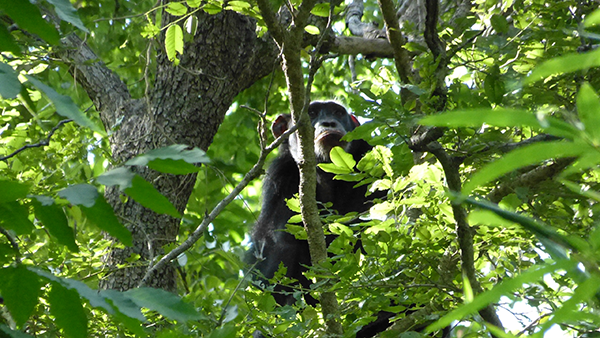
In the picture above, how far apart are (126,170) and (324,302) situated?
3.95 feet

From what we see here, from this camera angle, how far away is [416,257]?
175 cm

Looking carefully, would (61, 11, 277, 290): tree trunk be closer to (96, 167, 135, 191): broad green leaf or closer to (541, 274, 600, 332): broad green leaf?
(96, 167, 135, 191): broad green leaf

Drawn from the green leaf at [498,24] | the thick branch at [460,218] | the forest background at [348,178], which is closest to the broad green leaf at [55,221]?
the forest background at [348,178]

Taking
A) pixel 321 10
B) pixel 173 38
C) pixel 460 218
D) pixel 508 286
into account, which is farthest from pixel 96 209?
pixel 173 38

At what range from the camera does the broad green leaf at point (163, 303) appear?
737 mm

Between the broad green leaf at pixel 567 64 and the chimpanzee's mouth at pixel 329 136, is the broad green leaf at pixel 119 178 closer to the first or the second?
the broad green leaf at pixel 567 64

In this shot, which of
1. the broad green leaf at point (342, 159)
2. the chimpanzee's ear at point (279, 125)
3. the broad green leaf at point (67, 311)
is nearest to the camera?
the broad green leaf at point (67, 311)

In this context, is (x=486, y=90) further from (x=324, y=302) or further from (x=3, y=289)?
(x=3, y=289)

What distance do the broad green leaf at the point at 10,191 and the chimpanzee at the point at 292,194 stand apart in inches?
121

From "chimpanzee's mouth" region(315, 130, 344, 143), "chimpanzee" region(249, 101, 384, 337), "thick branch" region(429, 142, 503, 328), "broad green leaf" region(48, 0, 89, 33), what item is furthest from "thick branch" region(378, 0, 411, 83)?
"broad green leaf" region(48, 0, 89, 33)

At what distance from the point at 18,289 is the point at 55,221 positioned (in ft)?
0.33

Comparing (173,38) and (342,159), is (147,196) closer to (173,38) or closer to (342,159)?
(342,159)

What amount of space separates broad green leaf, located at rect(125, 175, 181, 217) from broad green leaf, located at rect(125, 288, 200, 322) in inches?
4.8

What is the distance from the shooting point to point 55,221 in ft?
2.54
